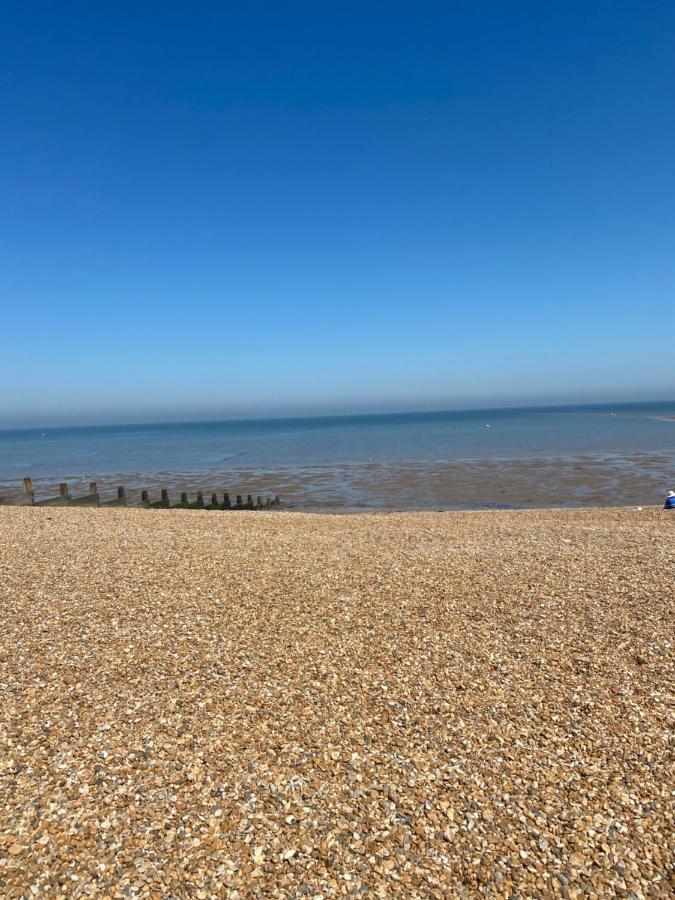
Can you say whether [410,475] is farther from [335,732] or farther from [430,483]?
[335,732]

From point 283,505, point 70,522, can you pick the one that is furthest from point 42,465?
point 70,522

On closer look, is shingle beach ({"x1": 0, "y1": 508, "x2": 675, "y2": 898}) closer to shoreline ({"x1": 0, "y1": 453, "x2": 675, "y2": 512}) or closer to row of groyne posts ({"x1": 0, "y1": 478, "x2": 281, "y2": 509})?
row of groyne posts ({"x1": 0, "y1": 478, "x2": 281, "y2": 509})

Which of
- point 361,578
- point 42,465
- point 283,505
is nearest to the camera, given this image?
point 361,578

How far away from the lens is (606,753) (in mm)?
4859

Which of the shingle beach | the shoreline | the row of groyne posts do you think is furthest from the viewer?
the shoreline

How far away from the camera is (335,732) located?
5.13 meters

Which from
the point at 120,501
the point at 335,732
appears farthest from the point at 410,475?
the point at 335,732

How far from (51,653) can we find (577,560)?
952cm

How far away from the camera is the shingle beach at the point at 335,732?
12.1 feet

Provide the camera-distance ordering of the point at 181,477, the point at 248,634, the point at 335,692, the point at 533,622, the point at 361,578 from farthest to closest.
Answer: the point at 181,477 < the point at 361,578 < the point at 533,622 < the point at 248,634 < the point at 335,692

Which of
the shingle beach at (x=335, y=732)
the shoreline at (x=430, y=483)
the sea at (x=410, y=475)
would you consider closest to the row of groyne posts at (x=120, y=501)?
the shoreline at (x=430, y=483)

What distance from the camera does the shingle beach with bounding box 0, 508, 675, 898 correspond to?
3.67m

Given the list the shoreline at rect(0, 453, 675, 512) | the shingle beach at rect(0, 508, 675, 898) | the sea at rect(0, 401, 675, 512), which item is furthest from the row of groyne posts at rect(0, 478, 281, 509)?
the shingle beach at rect(0, 508, 675, 898)

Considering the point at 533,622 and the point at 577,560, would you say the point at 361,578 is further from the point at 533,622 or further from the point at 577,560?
the point at 577,560
